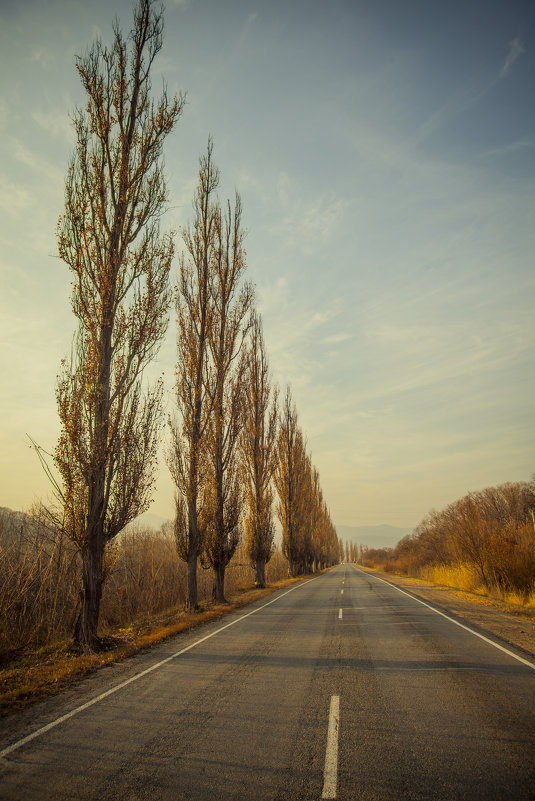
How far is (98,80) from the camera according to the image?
10469mm

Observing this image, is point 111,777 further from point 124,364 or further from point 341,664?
point 124,364

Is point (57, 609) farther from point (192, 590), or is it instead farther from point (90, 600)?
point (192, 590)

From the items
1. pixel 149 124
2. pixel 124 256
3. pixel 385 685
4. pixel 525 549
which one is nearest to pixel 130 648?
pixel 385 685

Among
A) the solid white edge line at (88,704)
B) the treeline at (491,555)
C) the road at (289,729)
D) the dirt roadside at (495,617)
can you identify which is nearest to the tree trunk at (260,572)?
the dirt roadside at (495,617)

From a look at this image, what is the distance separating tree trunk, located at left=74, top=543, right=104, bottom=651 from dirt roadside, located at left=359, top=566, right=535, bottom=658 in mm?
8481

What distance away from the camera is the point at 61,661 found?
7.69 metres

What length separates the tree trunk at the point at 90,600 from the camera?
28.2 ft

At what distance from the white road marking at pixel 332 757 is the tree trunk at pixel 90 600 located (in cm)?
585

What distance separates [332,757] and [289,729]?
0.77 m

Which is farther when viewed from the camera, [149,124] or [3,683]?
[149,124]

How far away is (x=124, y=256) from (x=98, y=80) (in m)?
4.60

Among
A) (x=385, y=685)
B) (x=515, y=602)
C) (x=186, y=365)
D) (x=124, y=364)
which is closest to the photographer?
(x=385, y=685)

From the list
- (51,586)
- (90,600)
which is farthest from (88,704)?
(51,586)

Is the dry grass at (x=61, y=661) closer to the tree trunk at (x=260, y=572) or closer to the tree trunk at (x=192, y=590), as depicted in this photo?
the tree trunk at (x=192, y=590)
